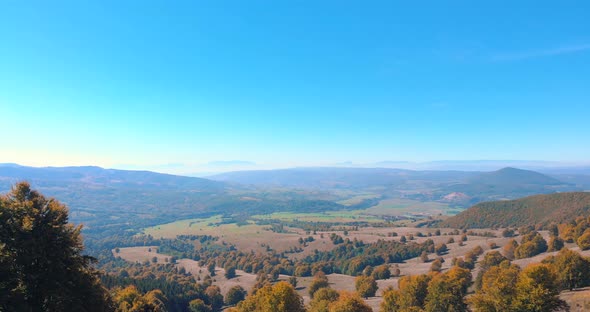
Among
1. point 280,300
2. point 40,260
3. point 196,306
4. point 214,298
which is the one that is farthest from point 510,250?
point 40,260

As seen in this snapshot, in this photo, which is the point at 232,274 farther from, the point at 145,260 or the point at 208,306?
the point at 145,260

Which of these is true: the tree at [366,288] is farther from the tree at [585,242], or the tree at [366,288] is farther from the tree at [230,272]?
the tree at [230,272]

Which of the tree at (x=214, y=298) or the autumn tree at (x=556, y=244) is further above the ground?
the autumn tree at (x=556, y=244)

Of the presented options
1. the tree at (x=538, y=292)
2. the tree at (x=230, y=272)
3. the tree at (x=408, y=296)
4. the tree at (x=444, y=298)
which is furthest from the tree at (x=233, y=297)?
the tree at (x=538, y=292)

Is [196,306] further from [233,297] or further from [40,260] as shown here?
[40,260]

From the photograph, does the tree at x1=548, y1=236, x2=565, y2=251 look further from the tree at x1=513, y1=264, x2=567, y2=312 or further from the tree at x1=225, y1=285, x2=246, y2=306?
the tree at x1=225, y1=285, x2=246, y2=306

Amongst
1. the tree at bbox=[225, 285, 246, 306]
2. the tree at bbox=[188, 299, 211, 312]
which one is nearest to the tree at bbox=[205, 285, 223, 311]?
the tree at bbox=[225, 285, 246, 306]

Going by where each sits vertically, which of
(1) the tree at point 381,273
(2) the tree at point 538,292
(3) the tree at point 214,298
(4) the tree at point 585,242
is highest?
(2) the tree at point 538,292

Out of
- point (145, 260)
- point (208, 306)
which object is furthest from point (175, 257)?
point (208, 306)
